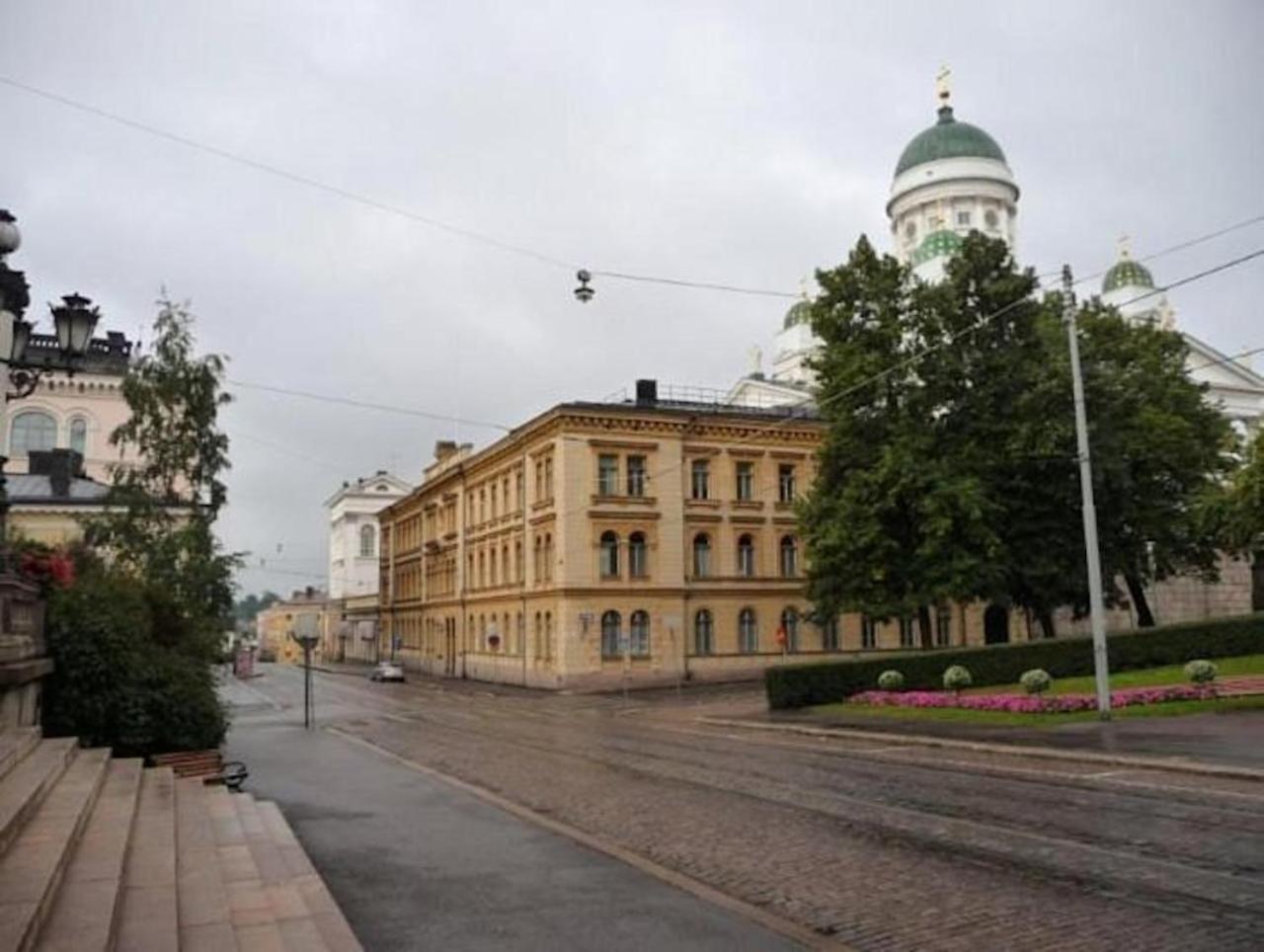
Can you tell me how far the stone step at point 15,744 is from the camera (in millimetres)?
10297

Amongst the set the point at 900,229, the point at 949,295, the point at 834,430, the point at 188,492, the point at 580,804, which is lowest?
the point at 580,804

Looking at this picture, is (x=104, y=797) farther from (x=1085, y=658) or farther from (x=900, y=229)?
(x=900, y=229)

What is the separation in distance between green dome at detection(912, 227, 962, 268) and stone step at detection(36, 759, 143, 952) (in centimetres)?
7952

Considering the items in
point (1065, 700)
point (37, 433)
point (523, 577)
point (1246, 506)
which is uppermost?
point (37, 433)

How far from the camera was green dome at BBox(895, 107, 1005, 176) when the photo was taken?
299ft

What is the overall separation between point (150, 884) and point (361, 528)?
10277cm

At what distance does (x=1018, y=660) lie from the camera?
31797 millimetres

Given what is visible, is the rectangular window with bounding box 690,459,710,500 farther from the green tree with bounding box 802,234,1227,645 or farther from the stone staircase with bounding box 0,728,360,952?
the stone staircase with bounding box 0,728,360,952

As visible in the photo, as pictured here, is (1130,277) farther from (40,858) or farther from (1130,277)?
(40,858)

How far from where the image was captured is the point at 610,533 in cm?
4919

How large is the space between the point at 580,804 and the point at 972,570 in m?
22.7

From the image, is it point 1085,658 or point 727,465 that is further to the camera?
point 727,465

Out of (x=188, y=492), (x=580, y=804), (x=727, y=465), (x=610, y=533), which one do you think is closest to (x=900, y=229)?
(x=727, y=465)

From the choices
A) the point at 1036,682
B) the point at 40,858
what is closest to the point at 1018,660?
the point at 1036,682
